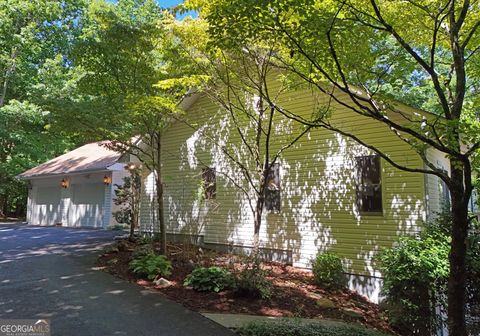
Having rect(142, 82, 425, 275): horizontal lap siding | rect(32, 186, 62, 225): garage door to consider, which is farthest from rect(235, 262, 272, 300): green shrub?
rect(32, 186, 62, 225): garage door

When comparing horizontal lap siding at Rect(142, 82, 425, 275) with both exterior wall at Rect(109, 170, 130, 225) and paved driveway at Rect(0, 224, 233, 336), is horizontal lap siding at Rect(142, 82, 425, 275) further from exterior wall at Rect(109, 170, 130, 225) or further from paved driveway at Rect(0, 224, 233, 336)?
exterior wall at Rect(109, 170, 130, 225)

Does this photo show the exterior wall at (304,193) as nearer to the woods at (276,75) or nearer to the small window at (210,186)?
the small window at (210,186)

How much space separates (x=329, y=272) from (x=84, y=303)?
5.01 m

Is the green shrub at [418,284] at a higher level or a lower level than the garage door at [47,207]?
lower

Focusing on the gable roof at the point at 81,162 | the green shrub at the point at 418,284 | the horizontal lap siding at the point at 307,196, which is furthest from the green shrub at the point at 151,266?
the gable roof at the point at 81,162

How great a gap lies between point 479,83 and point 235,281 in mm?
5872

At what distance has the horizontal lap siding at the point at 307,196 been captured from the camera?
304 inches

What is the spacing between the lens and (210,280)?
21.2 ft

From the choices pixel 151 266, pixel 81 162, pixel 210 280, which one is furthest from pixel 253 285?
pixel 81 162

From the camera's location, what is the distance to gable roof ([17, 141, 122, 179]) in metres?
16.3

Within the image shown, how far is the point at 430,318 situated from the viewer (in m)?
5.80

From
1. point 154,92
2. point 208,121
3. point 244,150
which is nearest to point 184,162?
Answer: point 208,121

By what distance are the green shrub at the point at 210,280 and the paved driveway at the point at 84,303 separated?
716mm

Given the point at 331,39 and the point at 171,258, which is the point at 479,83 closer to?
the point at 331,39
